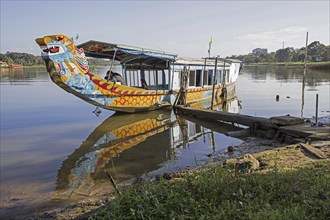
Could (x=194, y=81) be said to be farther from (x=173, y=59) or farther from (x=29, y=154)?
(x=29, y=154)

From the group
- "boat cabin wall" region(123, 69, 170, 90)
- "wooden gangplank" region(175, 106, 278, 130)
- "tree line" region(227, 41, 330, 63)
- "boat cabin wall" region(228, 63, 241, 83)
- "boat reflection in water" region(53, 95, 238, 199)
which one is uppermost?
"tree line" region(227, 41, 330, 63)

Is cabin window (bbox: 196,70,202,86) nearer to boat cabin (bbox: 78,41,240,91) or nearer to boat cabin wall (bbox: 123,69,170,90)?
boat cabin (bbox: 78,41,240,91)

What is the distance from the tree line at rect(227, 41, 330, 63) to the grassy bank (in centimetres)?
8675

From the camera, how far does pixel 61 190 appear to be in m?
6.37

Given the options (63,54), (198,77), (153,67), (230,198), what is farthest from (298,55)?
(230,198)

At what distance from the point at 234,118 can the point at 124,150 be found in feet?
14.9

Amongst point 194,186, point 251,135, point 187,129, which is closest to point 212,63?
point 187,129

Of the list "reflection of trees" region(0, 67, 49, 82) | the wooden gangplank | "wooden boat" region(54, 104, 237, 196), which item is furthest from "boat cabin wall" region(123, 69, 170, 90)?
"reflection of trees" region(0, 67, 49, 82)

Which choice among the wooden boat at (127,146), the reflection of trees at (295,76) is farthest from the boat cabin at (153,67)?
the reflection of trees at (295,76)

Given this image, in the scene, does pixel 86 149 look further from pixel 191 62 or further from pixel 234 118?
pixel 191 62

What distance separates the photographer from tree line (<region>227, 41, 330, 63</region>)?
90394 mm

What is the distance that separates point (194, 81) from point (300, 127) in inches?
382

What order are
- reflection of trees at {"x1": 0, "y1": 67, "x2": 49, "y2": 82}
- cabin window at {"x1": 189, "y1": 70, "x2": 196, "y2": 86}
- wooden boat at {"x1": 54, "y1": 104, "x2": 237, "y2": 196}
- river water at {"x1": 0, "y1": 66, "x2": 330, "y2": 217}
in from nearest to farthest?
river water at {"x1": 0, "y1": 66, "x2": 330, "y2": 217}
wooden boat at {"x1": 54, "y1": 104, "x2": 237, "y2": 196}
cabin window at {"x1": 189, "y1": 70, "x2": 196, "y2": 86}
reflection of trees at {"x1": 0, "y1": 67, "x2": 49, "y2": 82}

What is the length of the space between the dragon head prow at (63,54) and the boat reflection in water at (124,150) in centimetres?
262
